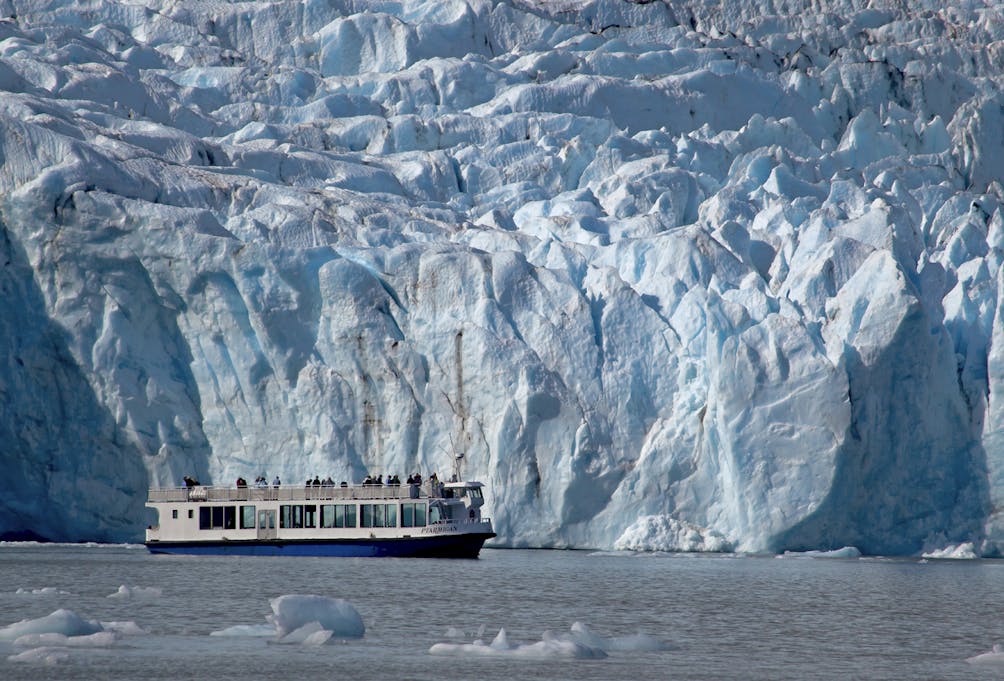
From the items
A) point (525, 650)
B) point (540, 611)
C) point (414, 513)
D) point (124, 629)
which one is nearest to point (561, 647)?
point (525, 650)

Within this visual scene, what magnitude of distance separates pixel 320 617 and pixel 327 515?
1729 centimetres

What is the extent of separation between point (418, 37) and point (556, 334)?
2202cm

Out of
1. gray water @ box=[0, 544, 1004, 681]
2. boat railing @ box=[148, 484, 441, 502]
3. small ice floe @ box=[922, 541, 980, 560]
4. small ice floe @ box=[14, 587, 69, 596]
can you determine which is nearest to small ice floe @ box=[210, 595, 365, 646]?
gray water @ box=[0, 544, 1004, 681]

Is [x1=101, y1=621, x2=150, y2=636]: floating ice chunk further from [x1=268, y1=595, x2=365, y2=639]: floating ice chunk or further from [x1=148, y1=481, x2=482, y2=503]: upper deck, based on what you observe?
[x1=148, y1=481, x2=482, y2=503]: upper deck

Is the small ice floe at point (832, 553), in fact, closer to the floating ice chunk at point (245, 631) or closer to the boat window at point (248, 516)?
the boat window at point (248, 516)

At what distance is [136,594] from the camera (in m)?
24.7

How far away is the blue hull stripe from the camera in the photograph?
3691 cm

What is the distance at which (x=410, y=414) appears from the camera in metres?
37.7

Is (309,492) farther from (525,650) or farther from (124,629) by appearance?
(525,650)

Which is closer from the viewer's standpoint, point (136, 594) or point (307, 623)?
point (307, 623)

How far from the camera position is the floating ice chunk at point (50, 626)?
1866 cm

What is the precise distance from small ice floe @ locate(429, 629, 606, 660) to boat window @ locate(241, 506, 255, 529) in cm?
1934

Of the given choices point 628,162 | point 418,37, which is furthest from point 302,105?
point 628,162

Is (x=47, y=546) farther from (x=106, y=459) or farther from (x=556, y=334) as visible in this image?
(x=556, y=334)
